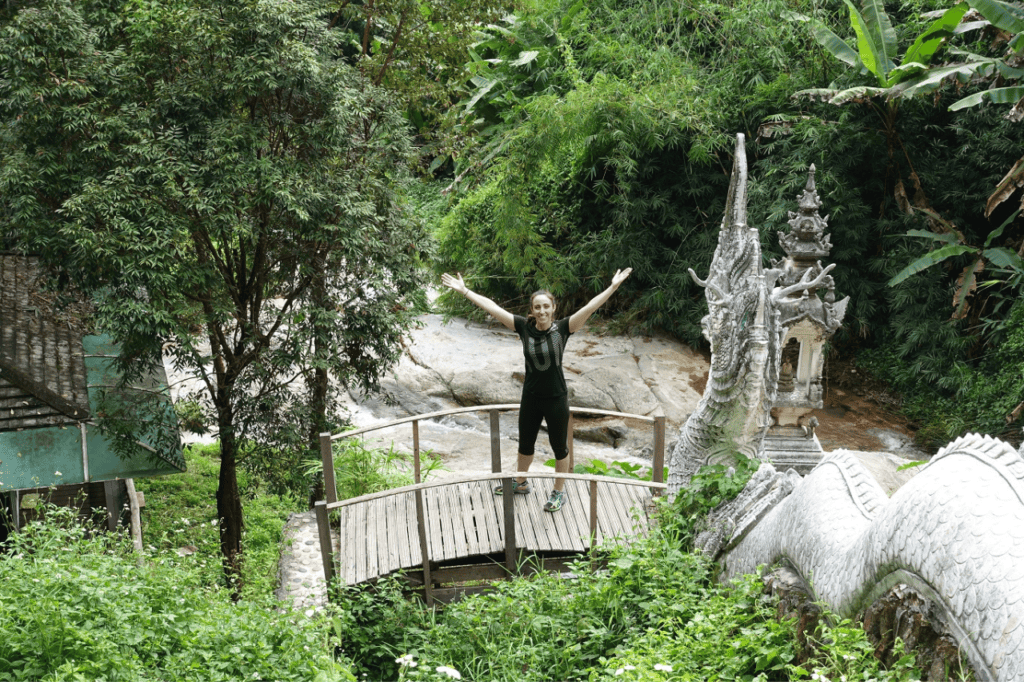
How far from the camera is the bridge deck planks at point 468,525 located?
5.55 m

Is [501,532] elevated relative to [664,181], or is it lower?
lower

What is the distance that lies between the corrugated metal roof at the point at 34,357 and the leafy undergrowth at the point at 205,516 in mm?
1479

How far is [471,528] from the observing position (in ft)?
18.9

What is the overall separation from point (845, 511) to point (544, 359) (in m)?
2.09

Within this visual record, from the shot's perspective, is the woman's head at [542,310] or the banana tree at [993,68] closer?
the woman's head at [542,310]

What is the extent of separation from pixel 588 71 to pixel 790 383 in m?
7.31

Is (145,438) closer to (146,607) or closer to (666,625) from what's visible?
(146,607)

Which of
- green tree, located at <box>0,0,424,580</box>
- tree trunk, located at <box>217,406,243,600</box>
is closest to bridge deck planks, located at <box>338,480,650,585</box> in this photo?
green tree, located at <box>0,0,424,580</box>

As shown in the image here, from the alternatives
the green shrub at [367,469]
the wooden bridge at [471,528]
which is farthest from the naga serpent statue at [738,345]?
the green shrub at [367,469]

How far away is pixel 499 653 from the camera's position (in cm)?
448

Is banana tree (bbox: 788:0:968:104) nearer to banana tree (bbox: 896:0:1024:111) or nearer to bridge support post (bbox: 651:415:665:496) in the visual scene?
banana tree (bbox: 896:0:1024:111)

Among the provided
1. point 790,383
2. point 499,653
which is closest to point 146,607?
A: point 499,653

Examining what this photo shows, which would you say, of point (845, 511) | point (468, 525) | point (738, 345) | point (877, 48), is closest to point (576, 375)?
point (877, 48)

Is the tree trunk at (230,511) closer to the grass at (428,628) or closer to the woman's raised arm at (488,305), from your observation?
the grass at (428,628)
